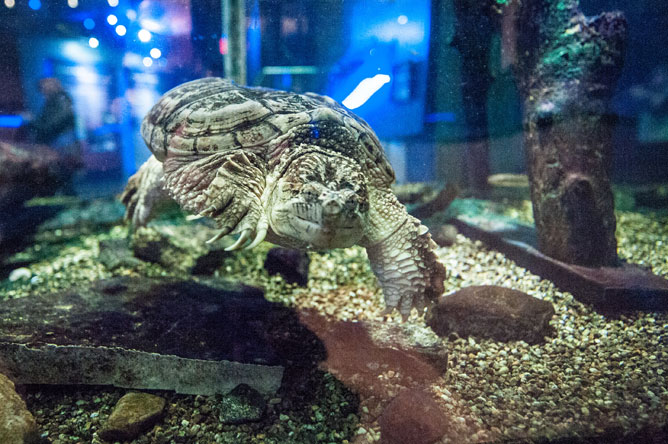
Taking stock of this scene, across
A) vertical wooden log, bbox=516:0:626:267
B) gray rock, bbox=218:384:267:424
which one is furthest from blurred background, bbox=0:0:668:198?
gray rock, bbox=218:384:267:424

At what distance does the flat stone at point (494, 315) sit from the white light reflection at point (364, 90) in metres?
1.60

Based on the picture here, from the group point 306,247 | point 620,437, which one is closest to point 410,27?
point 306,247

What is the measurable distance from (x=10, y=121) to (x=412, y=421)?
5247 mm

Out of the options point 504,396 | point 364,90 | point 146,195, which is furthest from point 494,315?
point 146,195

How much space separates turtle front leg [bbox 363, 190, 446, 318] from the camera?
2.27m

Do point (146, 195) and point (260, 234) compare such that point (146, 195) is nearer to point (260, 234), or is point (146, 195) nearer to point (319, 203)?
point (260, 234)

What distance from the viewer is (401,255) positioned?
2273 millimetres

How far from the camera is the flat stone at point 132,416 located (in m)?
1.80

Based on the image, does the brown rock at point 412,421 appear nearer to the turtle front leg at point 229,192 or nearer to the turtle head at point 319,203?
the turtle head at point 319,203

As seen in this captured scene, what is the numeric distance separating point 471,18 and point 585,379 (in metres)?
2.71

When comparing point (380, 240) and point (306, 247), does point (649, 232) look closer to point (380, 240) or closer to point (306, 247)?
point (380, 240)

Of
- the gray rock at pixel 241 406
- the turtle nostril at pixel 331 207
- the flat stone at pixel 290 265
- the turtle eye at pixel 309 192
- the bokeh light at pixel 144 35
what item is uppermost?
the bokeh light at pixel 144 35

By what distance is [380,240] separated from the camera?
2262 millimetres

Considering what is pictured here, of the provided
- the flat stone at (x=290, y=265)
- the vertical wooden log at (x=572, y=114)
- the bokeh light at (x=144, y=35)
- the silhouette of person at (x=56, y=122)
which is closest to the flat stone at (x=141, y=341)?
the flat stone at (x=290, y=265)
